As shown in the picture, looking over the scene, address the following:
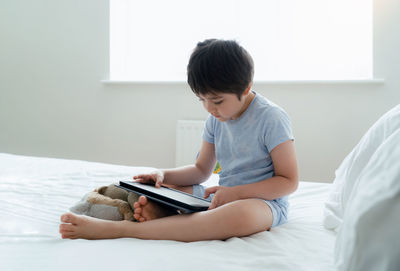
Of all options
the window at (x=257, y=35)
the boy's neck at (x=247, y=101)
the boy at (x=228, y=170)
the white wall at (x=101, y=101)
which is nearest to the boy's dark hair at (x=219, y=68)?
the boy at (x=228, y=170)

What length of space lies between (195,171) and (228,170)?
14cm

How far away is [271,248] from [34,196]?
0.74m

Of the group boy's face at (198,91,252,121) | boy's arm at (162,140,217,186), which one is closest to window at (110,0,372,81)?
boy's arm at (162,140,217,186)

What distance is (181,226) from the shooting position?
87cm

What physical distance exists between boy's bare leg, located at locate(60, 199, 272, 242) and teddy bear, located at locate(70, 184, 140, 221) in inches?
2.8

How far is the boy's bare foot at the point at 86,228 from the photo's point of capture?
2.80 ft

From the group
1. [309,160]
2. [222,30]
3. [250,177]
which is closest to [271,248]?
[250,177]

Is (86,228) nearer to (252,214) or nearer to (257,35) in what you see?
(252,214)

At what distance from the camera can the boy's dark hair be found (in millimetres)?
996

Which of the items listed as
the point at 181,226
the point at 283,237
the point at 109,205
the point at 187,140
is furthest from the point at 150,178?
the point at 187,140

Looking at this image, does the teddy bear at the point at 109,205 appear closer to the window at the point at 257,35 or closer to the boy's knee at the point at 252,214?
the boy's knee at the point at 252,214

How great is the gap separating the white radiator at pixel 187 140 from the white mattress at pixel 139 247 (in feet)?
4.14

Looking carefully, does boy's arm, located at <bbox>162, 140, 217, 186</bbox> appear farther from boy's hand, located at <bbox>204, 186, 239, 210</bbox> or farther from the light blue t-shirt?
boy's hand, located at <bbox>204, 186, 239, 210</bbox>

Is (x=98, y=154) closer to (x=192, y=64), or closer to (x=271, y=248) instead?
(x=192, y=64)
